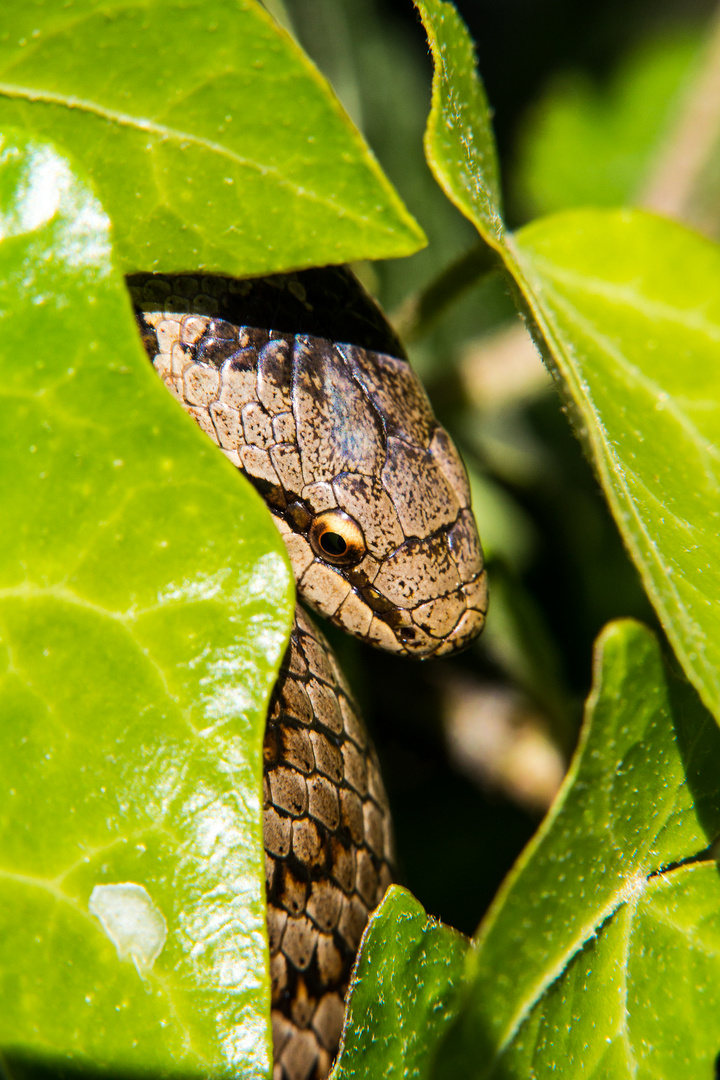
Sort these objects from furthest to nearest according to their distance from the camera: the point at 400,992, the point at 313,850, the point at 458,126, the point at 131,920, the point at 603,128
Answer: the point at 603,128 → the point at 313,850 → the point at 458,126 → the point at 400,992 → the point at 131,920

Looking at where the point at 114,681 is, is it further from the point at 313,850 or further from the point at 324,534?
the point at 324,534

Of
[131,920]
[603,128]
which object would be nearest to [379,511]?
[131,920]

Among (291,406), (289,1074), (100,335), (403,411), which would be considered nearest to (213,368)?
(291,406)

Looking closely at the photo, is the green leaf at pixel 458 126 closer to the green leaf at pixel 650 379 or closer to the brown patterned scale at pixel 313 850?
the green leaf at pixel 650 379

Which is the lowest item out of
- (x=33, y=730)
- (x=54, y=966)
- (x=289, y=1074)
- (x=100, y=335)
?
(x=289, y=1074)

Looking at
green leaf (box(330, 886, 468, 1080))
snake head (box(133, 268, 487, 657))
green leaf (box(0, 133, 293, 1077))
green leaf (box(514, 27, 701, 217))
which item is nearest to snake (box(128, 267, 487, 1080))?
snake head (box(133, 268, 487, 657))

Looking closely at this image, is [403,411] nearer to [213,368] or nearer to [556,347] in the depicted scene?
[213,368]

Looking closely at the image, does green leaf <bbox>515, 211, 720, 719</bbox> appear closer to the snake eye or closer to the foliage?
the foliage
